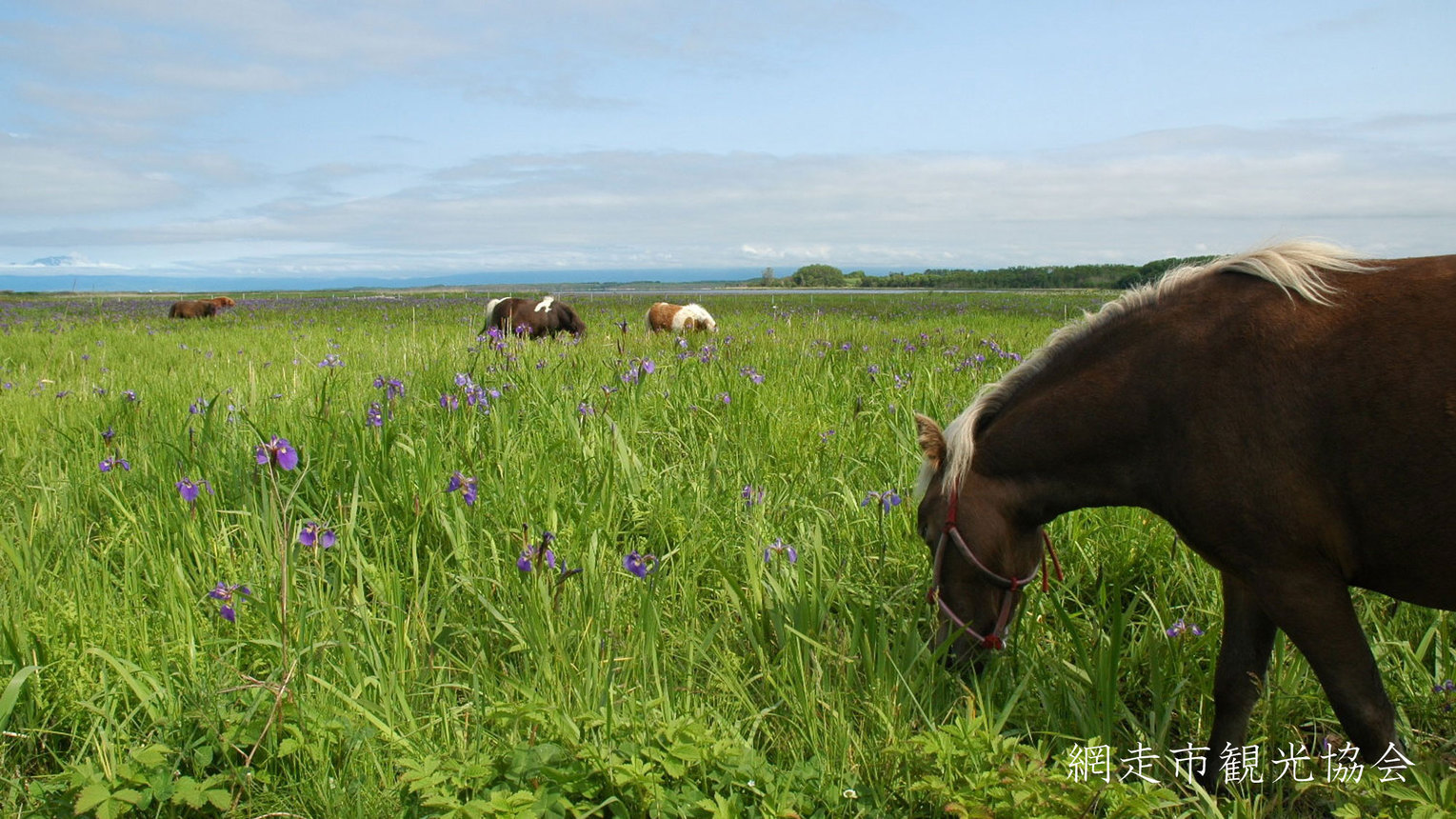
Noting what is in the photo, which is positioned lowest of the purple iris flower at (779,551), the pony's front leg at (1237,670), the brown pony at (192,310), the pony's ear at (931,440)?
the pony's front leg at (1237,670)

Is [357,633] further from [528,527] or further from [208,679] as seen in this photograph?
[528,527]

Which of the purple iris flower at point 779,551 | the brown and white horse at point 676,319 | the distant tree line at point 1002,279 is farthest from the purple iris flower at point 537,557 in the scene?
the distant tree line at point 1002,279

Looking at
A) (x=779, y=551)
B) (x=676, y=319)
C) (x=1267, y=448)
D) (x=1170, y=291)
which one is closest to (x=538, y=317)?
(x=676, y=319)

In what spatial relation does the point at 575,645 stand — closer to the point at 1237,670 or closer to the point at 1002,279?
the point at 1237,670

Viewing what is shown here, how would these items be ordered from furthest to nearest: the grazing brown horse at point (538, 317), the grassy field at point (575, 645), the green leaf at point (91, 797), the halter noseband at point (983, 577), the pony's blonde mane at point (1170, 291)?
1. the grazing brown horse at point (538, 317)
2. the halter noseband at point (983, 577)
3. the pony's blonde mane at point (1170, 291)
4. the grassy field at point (575, 645)
5. the green leaf at point (91, 797)

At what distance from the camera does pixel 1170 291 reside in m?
2.52

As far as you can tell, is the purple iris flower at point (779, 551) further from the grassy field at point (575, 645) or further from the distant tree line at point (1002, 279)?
the distant tree line at point (1002, 279)

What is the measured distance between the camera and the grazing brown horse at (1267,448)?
2.10 meters

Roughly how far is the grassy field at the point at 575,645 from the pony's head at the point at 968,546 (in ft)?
0.44

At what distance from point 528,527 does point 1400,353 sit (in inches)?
105

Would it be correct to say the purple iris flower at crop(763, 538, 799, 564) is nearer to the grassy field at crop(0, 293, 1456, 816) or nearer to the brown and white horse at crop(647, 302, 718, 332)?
→ the grassy field at crop(0, 293, 1456, 816)

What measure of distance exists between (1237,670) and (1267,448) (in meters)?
0.80

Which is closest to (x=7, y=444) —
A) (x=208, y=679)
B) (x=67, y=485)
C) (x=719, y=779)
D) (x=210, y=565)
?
(x=67, y=485)

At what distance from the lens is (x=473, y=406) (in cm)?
429
